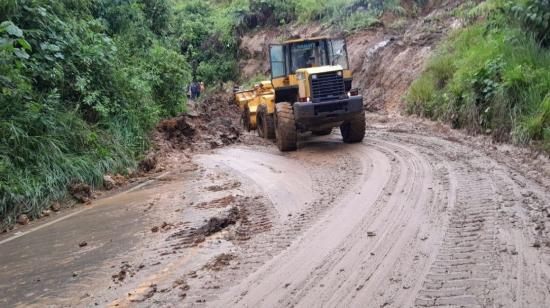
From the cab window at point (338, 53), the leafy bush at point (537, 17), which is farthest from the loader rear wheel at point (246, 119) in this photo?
the leafy bush at point (537, 17)

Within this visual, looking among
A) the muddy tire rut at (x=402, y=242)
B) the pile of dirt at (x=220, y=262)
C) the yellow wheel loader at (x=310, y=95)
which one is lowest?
the pile of dirt at (x=220, y=262)

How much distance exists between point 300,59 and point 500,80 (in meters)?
4.98

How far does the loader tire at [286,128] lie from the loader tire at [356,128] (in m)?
1.30

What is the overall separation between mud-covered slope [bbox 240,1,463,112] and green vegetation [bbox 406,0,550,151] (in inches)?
103

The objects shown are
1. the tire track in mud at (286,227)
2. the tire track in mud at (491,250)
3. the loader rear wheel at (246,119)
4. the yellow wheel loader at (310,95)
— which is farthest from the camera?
the loader rear wheel at (246,119)

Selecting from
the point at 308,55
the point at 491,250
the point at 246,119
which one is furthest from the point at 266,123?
the point at 491,250

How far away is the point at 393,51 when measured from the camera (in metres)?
19.9

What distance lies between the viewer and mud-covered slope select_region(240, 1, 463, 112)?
17.9 m

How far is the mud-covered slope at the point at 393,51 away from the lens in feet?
58.7

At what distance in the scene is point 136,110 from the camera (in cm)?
1340

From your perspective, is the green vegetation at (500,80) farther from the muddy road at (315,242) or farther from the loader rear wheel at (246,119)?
the loader rear wheel at (246,119)

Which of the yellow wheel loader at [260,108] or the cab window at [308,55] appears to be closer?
the cab window at [308,55]

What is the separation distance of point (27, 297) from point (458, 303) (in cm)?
403

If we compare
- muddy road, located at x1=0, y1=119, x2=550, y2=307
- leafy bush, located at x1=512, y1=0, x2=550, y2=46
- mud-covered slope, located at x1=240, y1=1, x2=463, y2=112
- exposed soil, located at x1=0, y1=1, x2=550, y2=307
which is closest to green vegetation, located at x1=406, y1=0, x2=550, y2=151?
leafy bush, located at x1=512, y1=0, x2=550, y2=46
